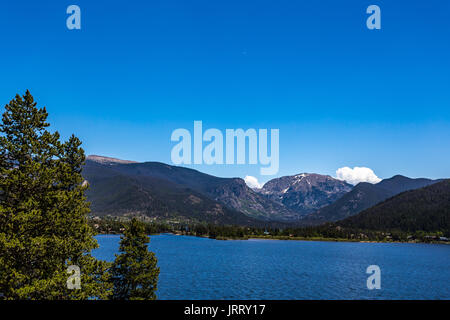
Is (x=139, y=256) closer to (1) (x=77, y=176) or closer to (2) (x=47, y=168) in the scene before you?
(1) (x=77, y=176)

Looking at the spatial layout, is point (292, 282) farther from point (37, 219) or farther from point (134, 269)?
point (37, 219)

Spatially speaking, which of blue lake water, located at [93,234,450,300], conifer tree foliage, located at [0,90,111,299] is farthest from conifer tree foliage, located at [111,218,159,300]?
blue lake water, located at [93,234,450,300]

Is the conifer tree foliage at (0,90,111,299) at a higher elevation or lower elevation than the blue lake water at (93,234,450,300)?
higher

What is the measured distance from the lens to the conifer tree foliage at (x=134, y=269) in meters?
50.7

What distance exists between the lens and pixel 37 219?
29703 millimetres

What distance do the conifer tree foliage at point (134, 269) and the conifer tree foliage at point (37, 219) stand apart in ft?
49.3

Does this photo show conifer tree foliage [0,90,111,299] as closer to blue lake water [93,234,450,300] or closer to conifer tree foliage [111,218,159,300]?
conifer tree foliage [111,218,159,300]

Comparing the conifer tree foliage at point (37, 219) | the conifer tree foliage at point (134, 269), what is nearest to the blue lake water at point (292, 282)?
the conifer tree foliage at point (134, 269)

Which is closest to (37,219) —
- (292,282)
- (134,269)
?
(134,269)

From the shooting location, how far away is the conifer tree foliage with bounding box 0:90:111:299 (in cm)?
2795

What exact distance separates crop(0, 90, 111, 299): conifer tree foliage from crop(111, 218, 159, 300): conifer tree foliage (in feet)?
49.3

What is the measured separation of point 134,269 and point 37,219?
24.4 meters
